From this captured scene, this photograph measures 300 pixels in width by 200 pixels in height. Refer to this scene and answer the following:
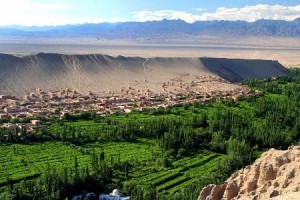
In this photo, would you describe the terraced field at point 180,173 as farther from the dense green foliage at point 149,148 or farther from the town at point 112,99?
the town at point 112,99

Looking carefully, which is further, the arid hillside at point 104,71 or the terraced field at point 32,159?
the arid hillside at point 104,71

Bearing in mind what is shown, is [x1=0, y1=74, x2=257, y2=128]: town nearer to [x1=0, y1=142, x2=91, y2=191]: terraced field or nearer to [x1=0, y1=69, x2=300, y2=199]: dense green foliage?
[x1=0, y1=69, x2=300, y2=199]: dense green foliage

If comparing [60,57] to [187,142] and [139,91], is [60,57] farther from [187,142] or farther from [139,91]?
[187,142]

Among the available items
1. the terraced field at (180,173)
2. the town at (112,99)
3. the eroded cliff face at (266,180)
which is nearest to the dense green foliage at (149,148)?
the terraced field at (180,173)

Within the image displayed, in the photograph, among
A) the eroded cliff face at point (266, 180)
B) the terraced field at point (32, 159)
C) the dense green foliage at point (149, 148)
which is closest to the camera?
the eroded cliff face at point (266, 180)

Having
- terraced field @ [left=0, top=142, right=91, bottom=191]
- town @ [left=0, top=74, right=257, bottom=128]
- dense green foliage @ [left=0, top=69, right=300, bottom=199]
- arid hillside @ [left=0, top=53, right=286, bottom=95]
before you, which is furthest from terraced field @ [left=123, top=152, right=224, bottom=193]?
arid hillside @ [left=0, top=53, right=286, bottom=95]

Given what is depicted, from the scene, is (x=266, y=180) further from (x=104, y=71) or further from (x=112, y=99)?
(x=104, y=71)

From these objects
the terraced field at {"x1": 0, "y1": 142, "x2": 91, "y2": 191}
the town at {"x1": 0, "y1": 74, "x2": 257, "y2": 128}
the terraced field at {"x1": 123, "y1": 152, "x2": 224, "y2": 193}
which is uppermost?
the town at {"x1": 0, "y1": 74, "x2": 257, "y2": 128}
